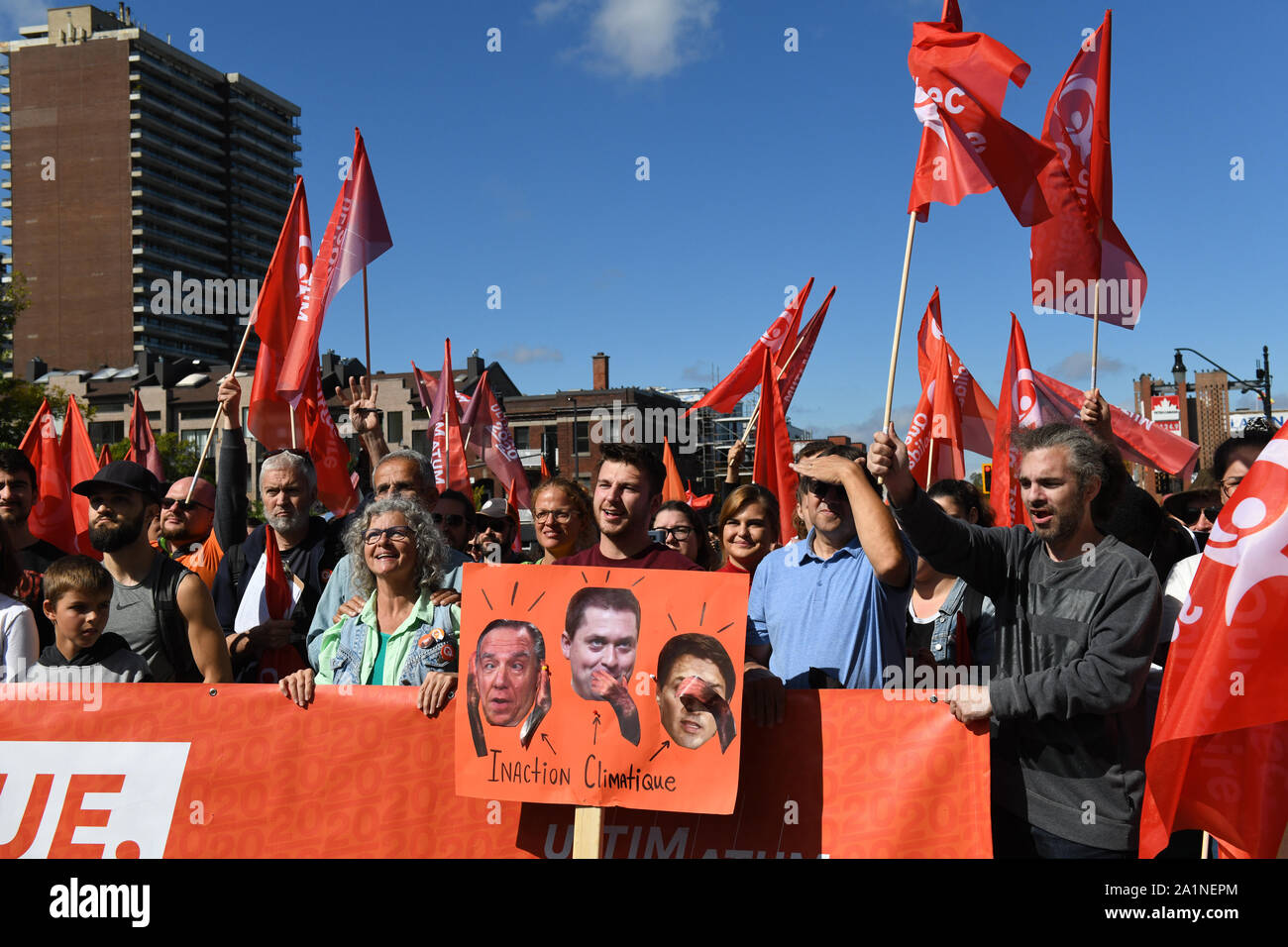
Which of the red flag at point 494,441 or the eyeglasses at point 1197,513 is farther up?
the red flag at point 494,441

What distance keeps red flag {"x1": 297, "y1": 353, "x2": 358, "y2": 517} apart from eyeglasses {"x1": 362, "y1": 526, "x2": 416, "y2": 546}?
4.34m

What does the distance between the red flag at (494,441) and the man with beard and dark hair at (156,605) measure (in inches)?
409

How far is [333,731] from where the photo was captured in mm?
3799

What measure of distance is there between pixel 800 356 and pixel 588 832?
830 cm

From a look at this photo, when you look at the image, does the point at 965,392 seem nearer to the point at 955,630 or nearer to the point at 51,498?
the point at 955,630

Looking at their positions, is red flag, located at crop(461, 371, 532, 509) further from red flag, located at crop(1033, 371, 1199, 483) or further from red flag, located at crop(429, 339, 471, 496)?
red flag, located at crop(1033, 371, 1199, 483)

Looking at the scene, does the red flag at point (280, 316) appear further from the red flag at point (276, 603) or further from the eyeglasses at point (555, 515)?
the eyeglasses at point (555, 515)

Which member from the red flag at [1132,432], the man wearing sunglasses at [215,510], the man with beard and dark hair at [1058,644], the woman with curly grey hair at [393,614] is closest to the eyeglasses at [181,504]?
the man wearing sunglasses at [215,510]

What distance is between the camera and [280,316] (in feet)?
25.3

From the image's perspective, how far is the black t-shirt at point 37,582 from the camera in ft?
15.4

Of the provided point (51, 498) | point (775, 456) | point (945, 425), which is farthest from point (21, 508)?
point (945, 425)

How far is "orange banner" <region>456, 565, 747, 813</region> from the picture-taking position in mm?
3404
